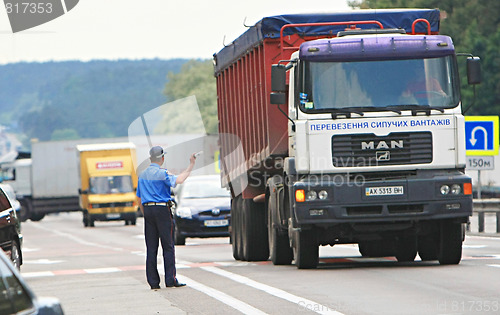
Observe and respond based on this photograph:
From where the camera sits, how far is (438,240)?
55.9 feet

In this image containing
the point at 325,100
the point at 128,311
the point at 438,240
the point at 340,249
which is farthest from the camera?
the point at 340,249

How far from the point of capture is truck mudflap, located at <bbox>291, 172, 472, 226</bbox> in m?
15.9

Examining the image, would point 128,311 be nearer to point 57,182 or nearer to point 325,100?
point 325,100

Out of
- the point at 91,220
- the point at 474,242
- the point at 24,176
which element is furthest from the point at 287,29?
the point at 24,176

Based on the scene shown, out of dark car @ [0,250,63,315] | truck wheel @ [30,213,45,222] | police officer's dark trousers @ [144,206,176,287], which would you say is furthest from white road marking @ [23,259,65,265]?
truck wheel @ [30,213,45,222]

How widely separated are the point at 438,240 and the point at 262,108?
3.12 meters

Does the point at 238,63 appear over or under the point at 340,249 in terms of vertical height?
over

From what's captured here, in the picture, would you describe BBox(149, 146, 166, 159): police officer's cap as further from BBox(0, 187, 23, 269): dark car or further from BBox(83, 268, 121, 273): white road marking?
BBox(83, 268, 121, 273): white road marking

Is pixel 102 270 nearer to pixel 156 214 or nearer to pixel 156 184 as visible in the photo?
pixel 156 214

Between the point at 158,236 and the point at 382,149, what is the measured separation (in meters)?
3.23

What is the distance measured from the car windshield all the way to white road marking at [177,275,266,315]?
1395 centimetres

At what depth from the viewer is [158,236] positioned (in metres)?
14.8

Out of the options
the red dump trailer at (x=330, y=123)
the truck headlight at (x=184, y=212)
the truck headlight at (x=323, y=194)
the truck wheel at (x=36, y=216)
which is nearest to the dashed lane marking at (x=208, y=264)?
the red dump trailer at (x=330, y=123)

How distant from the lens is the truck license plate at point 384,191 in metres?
16.0
